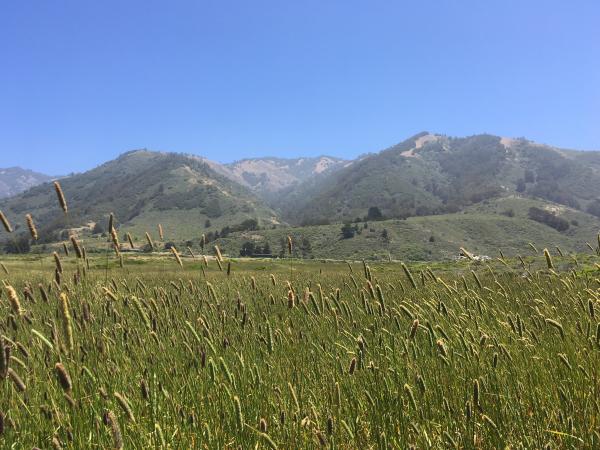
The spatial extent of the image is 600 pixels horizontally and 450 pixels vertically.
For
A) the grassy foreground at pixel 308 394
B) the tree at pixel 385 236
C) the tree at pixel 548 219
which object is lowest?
the tree at pixel 548 219

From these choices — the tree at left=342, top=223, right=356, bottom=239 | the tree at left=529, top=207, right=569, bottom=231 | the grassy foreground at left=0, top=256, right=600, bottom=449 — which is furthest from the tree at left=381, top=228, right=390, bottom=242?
the grassy foreground at left=0, top=256, right=600, bottom=449

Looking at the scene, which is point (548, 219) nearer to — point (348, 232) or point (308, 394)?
point (348, 232)

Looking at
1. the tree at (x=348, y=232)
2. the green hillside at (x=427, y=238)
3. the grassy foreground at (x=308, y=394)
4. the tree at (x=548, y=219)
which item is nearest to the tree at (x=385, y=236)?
the green hillside at (x=427, y=238)

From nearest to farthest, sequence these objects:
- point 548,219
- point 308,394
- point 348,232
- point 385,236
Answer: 1. point 308,394
2. point 385,236
3. point 348,232
4. point 548,219

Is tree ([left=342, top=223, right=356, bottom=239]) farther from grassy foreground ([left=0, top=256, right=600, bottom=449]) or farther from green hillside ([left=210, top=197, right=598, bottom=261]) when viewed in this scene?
grassy foreground ([left=0, top=256, right=600, bottom=449])

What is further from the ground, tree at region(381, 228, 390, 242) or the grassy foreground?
the grassy foreground

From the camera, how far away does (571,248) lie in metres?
146

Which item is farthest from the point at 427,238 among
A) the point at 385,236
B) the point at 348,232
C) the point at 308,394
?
the point at 308,394

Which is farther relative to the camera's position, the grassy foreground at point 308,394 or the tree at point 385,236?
the tree at point 385,236

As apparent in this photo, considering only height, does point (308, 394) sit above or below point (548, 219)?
above

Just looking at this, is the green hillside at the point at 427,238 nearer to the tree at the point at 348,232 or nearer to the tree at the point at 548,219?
the tree at the point at 348,232

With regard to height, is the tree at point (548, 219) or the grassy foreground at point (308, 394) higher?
the grassy foreground at point (308, 394)

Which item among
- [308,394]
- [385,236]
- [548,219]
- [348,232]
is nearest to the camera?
[308,394]

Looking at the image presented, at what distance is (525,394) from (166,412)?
3605mm
